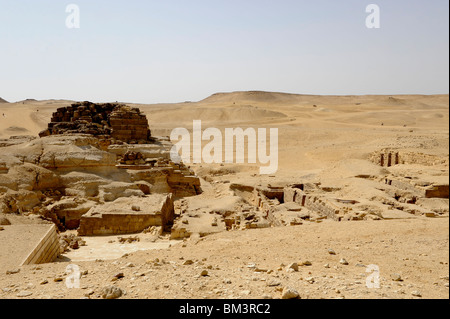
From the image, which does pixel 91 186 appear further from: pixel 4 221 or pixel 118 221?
pixel 4 221

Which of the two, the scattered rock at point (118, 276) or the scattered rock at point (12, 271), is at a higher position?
the scattered rock at point (118, 276)

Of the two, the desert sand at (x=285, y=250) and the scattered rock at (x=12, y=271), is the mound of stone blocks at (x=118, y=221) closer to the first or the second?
the desert sand at (x=285, y=250)

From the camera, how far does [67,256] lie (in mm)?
7508

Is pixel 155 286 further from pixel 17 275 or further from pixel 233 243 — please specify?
pixel 233 243

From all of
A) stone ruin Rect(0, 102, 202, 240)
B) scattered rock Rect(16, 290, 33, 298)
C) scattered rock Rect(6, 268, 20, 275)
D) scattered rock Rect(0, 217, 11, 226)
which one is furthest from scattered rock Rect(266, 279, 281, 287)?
scattered rock Rect(0, 217, 11, 226)

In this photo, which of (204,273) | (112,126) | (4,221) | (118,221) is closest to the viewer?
(204,273)

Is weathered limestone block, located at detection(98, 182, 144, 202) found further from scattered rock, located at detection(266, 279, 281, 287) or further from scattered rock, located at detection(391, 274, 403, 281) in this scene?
scattered rock, located at detection(391, 274, 403, 281)

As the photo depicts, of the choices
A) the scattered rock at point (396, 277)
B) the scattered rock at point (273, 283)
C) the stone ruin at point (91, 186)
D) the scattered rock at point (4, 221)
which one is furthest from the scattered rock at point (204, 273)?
the scattered rock at point (4, 221)

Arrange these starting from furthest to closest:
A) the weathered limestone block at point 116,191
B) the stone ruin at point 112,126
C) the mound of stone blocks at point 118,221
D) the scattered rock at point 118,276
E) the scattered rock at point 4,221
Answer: the stone ruin at point 112,126, the weathered limestone block at point 116,191, the mound of stone blocks at point 118,221, the scattered rock at point 4,221, the scattered rock at point 118,276

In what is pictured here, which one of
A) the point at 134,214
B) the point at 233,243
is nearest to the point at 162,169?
the point at 134,214

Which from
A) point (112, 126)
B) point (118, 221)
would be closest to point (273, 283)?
point (118, 221)

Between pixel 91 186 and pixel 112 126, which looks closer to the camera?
pixel 91 186

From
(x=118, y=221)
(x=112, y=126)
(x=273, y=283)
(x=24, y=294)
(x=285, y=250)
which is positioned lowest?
(x=118, y=221)

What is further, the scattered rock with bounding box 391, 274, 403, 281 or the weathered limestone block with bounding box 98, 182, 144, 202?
the weathered limestone block with bounding box 98, 182, 144, 202
